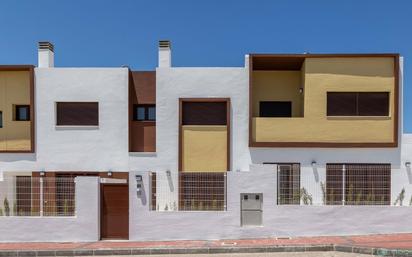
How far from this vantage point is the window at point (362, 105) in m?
16.7

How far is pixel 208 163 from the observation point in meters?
17.0

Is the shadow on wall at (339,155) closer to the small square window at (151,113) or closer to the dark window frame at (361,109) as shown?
the dark window frame at (361,109)

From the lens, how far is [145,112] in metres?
18.1

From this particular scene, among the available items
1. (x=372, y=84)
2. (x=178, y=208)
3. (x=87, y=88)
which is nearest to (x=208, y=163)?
(x=178, y=208)

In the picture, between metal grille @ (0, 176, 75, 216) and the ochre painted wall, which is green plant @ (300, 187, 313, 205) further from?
→ metal grille @ (0, 176, 75, 216)

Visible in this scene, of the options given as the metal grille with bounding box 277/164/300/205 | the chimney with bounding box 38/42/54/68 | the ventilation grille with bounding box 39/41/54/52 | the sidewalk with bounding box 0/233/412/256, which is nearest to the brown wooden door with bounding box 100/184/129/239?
the sidewalk with bounding box 0/233/412/256

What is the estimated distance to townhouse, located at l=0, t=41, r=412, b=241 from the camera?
14.6 metres

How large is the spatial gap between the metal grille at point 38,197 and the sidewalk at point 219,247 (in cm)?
126

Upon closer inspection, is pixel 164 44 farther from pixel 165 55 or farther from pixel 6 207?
pixel 6 207

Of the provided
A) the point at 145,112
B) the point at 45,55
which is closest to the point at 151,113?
the point at 145,112

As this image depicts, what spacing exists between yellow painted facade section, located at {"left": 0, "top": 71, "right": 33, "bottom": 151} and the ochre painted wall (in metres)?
10.9

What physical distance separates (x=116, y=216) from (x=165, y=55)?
7891 millimetres

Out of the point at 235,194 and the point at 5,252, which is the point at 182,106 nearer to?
the point at 235,194

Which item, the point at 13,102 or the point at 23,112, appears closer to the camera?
the point at 13,102
